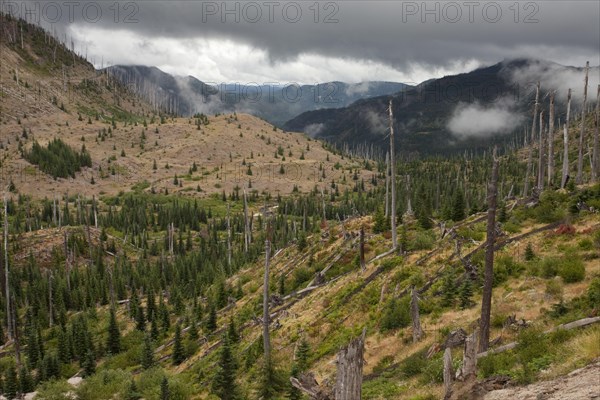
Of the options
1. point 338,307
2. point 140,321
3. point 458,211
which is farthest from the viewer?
point 140,321

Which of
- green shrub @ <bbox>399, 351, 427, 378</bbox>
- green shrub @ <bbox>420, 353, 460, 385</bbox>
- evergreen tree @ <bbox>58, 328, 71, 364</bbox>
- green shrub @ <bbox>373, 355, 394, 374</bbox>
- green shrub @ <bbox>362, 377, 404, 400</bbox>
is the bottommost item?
evergreen tree @ <bbox>58, 328, 71, 364</bbox>

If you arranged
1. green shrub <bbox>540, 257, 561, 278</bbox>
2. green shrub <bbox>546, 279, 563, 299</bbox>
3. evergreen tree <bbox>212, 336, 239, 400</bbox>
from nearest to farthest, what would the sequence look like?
green shrub <bbox>546, 279, 563, 299</bbox> → evergreen tree <bbox>212, 336, 239, 400</bbox> → green shrub <bbox>540, 257, 561, 278</bbox>

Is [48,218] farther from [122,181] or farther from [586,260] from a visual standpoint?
[586,260]

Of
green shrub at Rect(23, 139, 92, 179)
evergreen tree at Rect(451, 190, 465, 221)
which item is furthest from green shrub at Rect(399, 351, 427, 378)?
green shrub at Rect(23, 139, 92, 179)

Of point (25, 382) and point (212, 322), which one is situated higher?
point (212, 322)

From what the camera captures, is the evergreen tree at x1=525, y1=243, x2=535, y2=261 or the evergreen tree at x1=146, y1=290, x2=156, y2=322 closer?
the evergreen tree at x1=525, y1=243, x2=535, y2=261

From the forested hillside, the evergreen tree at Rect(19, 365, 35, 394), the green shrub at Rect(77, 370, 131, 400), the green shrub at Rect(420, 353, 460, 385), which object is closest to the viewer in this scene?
the green shrub at Rect(420, 353, 460, 385)

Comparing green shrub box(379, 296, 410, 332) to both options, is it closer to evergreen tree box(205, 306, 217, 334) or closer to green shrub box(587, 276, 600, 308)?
green shrub box(587, 276, 600, 308)

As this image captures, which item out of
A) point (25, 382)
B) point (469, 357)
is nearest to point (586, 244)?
point (469, 357)

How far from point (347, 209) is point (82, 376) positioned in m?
95.0

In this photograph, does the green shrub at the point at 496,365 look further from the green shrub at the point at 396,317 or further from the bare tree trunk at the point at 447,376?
the green shrub at the point at 396,317

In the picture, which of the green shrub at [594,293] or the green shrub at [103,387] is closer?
the green shrub at [594,293]

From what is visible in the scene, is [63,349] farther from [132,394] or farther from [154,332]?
[132,394]

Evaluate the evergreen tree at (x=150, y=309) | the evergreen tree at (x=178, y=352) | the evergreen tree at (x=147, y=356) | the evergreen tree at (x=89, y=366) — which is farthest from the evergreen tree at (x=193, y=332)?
the evergreen tree at (x=150, y=309)
